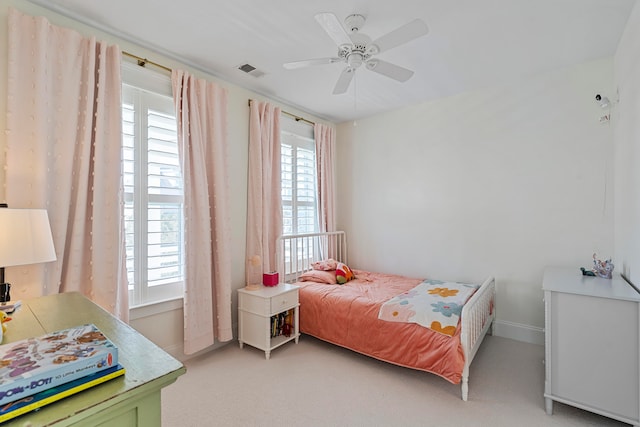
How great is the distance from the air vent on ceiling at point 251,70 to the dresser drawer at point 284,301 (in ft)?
6.96

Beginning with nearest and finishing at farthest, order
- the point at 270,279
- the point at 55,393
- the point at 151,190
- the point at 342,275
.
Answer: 1. the point at 55,393
2. the point at 151,190
3. the point at 270,279
4. the point at 342,275

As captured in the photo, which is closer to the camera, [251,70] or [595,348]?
[595,348]

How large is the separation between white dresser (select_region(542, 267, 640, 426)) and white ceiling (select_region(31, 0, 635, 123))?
6.13 feet

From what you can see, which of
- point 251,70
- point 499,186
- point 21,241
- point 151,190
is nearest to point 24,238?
point 21,241

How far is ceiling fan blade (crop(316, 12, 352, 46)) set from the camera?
65.4 inches

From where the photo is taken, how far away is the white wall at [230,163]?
187cm

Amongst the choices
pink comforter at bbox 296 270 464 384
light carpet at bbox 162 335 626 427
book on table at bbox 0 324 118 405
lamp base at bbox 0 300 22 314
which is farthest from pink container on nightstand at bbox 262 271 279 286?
book on table at bbox 0 324 118 405

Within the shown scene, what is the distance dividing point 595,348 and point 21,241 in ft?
10.7

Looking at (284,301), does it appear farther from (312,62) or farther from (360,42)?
(360,42)

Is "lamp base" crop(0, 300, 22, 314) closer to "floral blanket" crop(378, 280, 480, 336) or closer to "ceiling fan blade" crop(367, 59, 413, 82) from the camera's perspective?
"floral blanket" crop(378, 280, 480, 336)

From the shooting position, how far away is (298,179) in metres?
3.96

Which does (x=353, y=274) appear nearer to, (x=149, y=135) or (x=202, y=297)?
(x=202, y=297)

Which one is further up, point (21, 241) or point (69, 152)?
point (69, 152)

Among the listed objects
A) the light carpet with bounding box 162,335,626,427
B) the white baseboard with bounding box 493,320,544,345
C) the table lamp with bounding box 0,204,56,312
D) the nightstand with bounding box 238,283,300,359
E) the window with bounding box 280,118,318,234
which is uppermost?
the window with bounding box 280,118,318,234
